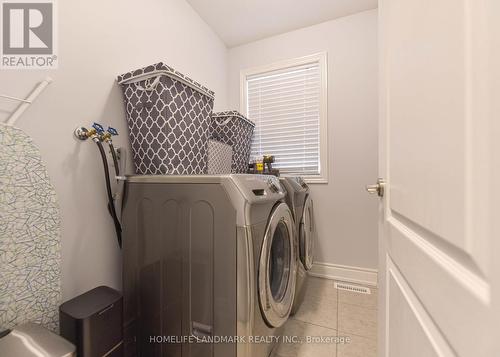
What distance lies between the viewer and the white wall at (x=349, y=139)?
79.0 inches

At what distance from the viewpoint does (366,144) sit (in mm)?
2023

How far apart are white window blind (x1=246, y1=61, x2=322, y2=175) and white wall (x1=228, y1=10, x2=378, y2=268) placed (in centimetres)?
15

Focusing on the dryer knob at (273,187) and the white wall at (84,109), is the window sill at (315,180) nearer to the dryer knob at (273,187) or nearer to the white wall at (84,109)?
the dryer knob at (273,187)

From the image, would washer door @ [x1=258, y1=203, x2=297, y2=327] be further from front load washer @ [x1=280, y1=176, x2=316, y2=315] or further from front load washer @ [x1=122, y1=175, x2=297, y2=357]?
front load washer @ [x1=280, y1=176, x2=316, y2=315]

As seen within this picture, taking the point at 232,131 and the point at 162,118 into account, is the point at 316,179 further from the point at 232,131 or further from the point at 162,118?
the point at 162,118

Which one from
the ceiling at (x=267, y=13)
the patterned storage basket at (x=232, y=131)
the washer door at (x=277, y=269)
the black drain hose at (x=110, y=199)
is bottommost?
the washer door at (x=277, y=269)

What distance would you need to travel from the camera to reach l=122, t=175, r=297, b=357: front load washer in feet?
2.73

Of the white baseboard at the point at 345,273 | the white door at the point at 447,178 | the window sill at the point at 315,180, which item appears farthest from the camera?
the window sill at the point at 315,180

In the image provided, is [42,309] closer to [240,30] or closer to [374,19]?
[240,30]

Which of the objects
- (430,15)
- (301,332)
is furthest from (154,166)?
(301,332)

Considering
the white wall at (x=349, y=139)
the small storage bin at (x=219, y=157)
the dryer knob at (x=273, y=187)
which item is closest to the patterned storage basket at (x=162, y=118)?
the small storage bin at (x=219, y=157)

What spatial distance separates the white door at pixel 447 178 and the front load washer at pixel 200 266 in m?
0.49

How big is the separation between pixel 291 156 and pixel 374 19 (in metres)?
1.45

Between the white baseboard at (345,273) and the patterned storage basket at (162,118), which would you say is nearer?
the patterned storage basket at (162,118)
